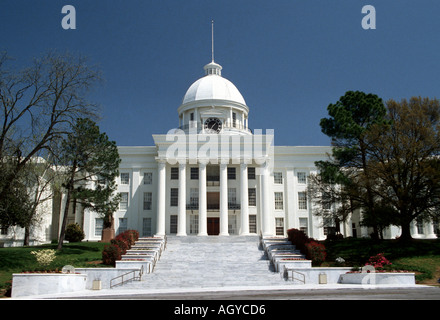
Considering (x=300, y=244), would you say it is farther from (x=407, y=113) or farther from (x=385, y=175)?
(x=407, y=113)

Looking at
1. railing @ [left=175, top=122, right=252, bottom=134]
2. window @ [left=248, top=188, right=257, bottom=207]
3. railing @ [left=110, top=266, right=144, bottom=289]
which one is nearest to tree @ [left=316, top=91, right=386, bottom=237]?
window @ [left=248, top=188, right=257, bottom=207]

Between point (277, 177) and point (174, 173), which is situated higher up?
point (174, 173)

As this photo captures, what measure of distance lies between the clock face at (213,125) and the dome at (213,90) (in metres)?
3.03

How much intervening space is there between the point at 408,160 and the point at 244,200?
19.6m

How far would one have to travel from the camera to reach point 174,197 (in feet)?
161

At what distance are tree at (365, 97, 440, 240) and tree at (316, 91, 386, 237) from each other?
3.34ft

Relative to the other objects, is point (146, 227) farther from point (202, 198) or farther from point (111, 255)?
point (111, 255)

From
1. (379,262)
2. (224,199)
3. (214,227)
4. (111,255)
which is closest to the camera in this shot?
(379,262)

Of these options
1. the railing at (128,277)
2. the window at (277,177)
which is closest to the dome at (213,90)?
the window at (277,177)

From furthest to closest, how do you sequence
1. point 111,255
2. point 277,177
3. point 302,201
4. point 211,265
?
point 277,177 → point 302,201 → point 211,265 → point 111,255

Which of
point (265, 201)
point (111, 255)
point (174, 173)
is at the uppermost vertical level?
point (174, 173)

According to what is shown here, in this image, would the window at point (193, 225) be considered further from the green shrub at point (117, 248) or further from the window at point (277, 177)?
the green shrub at point (117, 248)

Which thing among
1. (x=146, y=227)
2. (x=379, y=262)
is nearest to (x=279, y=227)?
(x=146, y=227)
